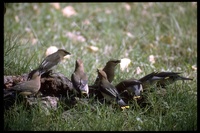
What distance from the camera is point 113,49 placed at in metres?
7.89

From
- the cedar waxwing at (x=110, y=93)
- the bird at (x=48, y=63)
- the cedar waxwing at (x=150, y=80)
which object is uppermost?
the bird at (x=48, y=63)

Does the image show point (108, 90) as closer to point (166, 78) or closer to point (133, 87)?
point (133, 87)

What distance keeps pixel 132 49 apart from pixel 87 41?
1.12m

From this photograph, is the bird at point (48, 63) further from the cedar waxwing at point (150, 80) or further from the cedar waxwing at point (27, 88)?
the cedar waxwing at point (150, 80)

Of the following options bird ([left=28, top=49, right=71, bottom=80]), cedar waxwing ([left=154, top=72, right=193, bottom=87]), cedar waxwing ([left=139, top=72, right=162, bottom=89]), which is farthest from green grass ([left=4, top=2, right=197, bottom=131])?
bird ([left=28, top=49, right=71, bottom=80])

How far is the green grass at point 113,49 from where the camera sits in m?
4.63

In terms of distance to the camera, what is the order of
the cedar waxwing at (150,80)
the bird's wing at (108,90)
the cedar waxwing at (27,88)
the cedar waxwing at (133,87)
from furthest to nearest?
1. the cedar waxwing at (150,80)
2. the cedar waxwing at (133,87)
3. the bird's wing at (108,90)
4. the cedar waxwing at (27,88)

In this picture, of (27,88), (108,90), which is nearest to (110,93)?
(108,90)

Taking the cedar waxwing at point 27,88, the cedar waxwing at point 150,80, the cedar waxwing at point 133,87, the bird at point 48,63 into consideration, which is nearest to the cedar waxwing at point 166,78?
the cedar waxwing at point 150,80

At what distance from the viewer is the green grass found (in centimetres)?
463

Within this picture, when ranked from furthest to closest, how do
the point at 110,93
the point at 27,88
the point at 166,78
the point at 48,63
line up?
the point at 166,78 < the point at 48,63 < the point at 110,93 < the point at 27,88

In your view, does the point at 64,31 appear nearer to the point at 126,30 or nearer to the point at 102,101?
the point at 126,30

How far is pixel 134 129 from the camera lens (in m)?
4.67

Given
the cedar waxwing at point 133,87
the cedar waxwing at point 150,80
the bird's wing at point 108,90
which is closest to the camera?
the bird's wing at point 108,90
